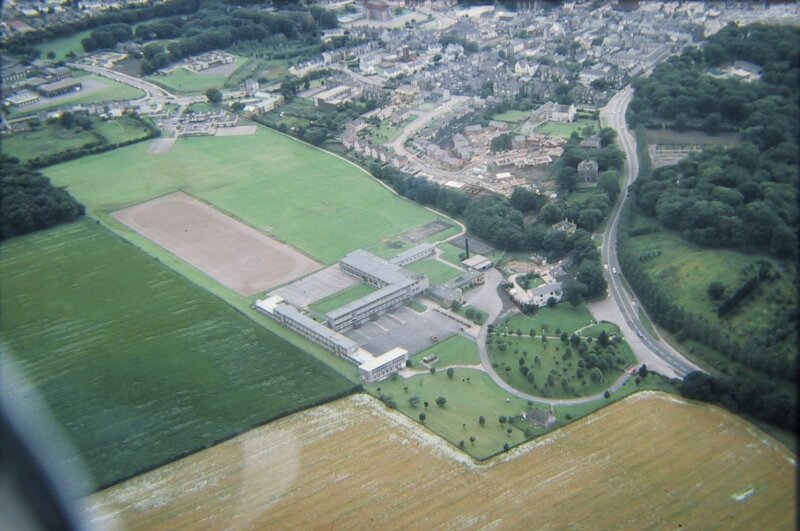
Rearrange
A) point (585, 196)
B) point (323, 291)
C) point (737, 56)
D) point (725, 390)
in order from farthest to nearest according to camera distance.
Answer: point (737, 56) < point (585, 196) < point (323, 291) < point (725, 390)

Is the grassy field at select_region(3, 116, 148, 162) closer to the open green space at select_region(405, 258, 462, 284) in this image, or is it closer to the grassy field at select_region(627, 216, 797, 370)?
the open green space at select_region(405, 258, 462, 284)

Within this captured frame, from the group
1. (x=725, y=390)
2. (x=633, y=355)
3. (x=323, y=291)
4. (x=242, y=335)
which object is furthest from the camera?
(x=323, y=291)

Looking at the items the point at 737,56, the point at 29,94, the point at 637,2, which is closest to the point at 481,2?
the point at 637,2

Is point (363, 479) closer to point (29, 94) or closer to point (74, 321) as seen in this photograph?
point (74, 321)

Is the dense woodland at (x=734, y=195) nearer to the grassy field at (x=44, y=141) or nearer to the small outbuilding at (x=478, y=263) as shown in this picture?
the small outbuilding at (x=478, y=263)

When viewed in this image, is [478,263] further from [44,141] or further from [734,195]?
[44,141]

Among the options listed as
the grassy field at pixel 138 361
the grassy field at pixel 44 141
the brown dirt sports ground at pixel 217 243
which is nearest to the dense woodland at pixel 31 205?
the brown dirt sports ground at pixel 217 243

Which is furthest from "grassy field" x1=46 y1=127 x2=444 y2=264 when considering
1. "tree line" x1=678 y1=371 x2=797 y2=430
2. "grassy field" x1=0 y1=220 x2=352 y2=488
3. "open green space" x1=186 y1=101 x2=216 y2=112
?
"tree line" x1=678 y1=371 x2=797 y2=430
